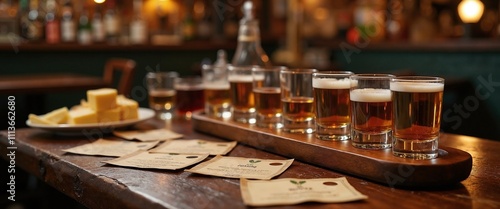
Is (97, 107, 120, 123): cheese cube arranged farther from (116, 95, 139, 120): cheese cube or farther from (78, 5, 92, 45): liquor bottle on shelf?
(78, 5, 92, 45): liquor bottle on shelf

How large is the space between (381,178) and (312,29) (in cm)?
446

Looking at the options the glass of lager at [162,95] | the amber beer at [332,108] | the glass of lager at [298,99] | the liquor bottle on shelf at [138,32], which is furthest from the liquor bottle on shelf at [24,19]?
the amber beer at [332,108]

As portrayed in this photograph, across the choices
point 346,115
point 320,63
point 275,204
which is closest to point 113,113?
point 346,115

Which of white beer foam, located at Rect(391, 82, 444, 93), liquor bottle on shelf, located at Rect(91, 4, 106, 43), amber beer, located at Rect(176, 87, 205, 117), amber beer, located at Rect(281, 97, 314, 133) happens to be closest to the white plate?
amber beer, located at Rect(176, 87, 205, 117)

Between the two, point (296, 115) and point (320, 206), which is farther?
point (296, 115)

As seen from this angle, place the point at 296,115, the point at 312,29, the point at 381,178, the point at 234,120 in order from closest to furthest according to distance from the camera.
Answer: the point at 381,178, the point at 296,115, the point at 234,120, the point at 312,29

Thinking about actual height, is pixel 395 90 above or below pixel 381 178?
above

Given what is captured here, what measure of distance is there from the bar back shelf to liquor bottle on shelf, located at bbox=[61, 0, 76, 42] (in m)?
3.37

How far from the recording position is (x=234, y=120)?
147 centimetres

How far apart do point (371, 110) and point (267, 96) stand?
1.14 feet

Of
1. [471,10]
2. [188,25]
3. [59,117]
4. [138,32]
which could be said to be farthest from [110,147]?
[188,25]

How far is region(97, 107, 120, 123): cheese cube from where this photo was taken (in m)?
1.54

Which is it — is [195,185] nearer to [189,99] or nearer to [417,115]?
[417,115]

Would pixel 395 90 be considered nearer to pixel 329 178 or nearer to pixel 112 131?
pixel 329 178
